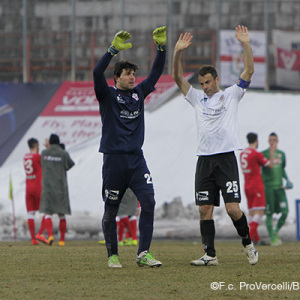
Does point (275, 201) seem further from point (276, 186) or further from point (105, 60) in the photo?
point (105, 60)

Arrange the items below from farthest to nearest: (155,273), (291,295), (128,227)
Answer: (128,227) → (155,273) → (291,295)

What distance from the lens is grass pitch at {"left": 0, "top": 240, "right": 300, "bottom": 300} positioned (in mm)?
6035

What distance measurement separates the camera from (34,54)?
28.7m

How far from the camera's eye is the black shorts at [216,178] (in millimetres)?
8453

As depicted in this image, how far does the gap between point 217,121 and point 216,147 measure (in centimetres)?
28

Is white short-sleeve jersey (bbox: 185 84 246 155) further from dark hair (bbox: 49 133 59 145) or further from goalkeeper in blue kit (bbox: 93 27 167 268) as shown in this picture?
dark hair (bbox: 49 133 59 145)

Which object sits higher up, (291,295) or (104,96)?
(104,96)

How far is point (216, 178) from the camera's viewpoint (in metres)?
8.53

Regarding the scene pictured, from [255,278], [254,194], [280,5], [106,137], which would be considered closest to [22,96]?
[280,5]

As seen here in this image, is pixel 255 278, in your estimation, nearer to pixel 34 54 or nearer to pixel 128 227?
pixel 128 227

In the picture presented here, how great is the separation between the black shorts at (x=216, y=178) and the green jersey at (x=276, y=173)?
8.07 meters

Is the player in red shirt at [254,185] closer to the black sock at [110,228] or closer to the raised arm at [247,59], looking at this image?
the raised arm at [247,59]

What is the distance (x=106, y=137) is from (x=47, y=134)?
15373mm

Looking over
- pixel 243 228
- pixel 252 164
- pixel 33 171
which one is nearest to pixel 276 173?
pixel 252 164
